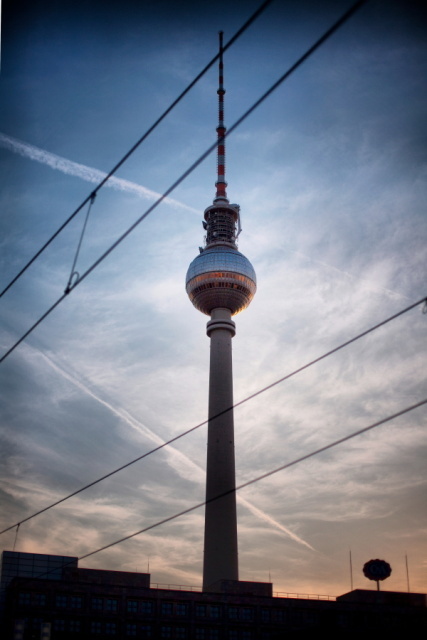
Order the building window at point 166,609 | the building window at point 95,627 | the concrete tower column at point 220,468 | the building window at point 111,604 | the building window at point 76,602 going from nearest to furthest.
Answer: the building window at point 95,627
the building window at point 76,602
the building window at point 111,604
the building window at point 166,609
the concrete tower column at point 220,468

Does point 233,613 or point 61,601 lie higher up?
point 61,601

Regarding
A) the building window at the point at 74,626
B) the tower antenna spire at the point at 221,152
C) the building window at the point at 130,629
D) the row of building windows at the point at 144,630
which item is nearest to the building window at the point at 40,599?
the row of building windows at the point at 144,630

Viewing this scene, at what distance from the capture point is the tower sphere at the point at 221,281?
111812 mm

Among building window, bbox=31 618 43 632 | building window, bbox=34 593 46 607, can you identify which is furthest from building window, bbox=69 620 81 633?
building window, bbox=34 593 46 607

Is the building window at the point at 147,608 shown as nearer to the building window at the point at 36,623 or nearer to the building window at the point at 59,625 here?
the building window at the point at 59,625

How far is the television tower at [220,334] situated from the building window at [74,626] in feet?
60.9

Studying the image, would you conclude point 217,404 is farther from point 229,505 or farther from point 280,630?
point 280,630

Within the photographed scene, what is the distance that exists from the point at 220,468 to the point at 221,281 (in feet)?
97.1

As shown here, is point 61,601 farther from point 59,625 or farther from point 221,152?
point 221,152

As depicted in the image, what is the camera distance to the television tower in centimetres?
9381

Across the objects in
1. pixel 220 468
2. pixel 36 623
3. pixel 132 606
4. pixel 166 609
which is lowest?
pixel 36 623

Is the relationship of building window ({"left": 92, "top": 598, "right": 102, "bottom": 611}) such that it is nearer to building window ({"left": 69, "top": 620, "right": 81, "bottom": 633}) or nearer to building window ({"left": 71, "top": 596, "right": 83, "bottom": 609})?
building window ({"left": 71, "top": 596, "right": 83, "bottom": 609})

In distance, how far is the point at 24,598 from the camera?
76875mm

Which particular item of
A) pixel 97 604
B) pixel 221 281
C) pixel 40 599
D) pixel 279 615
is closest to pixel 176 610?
pixel 97 604
